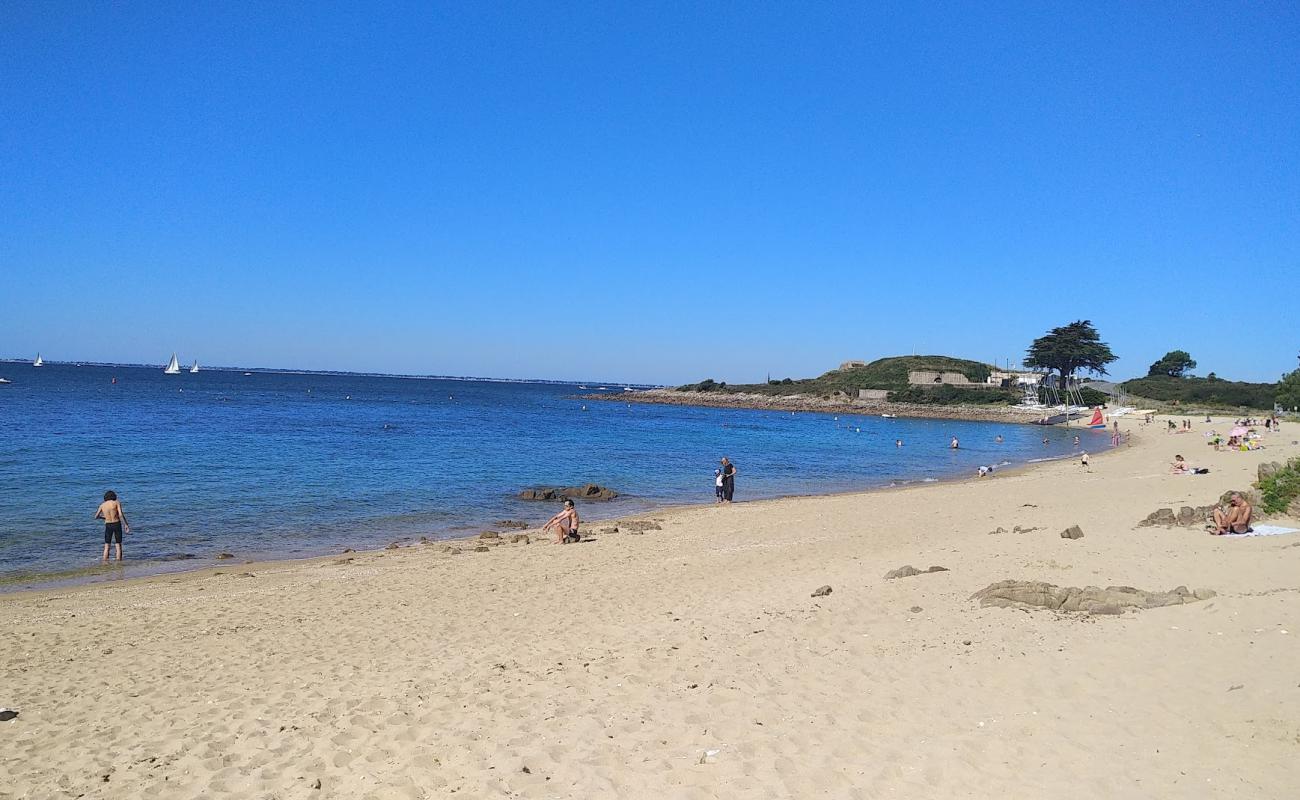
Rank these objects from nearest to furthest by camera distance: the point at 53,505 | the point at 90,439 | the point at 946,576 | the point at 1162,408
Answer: the point at 946,576 → the point at 53,505 → the point at 90,439 → the point at 1162,408

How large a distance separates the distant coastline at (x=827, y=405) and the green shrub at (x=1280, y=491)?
84.5 metres

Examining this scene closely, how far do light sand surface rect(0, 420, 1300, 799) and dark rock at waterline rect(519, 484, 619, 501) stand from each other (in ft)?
38.6

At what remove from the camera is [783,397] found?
407 ft

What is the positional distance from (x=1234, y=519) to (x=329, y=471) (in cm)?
2870

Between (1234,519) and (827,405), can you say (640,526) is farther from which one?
(827,405)

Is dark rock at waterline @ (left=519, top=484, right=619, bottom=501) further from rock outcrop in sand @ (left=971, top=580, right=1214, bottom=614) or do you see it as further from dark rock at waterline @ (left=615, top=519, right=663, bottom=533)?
rock outcrop in sand @ (left=971, top=580, right=1214, bottom=614)

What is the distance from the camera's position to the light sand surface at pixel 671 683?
5531 millimetres

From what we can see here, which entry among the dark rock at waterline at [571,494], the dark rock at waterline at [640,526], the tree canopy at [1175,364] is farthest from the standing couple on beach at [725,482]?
the tree canopy at [1175,364]

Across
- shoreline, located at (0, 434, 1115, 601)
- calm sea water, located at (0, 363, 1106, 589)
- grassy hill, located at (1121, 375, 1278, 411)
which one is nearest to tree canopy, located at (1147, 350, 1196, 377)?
grassy hill, located at (1121, 375, 1278, 411)

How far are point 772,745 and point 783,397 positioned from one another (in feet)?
393

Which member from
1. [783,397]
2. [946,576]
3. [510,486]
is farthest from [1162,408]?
[946,576]

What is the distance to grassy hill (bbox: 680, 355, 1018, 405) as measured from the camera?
115 m

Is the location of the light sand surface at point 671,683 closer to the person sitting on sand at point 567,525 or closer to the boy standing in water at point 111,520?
the boy standing in water at point 111,520

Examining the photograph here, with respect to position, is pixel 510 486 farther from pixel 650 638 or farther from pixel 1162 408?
pixel 1162 408
